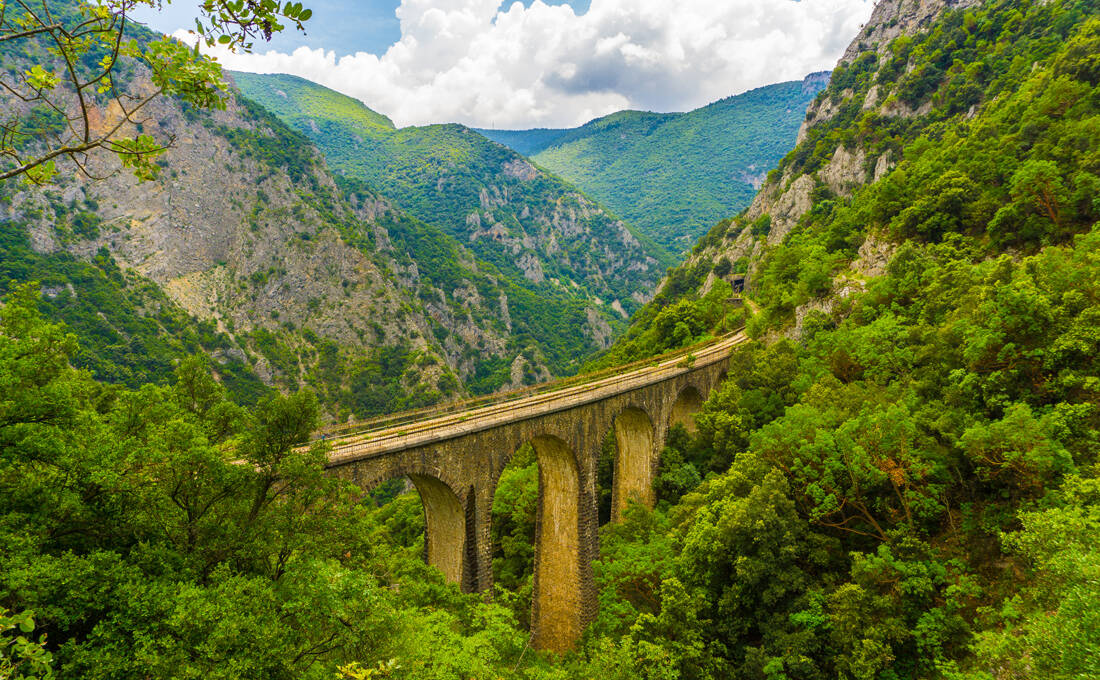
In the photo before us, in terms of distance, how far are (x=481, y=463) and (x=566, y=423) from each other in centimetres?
607

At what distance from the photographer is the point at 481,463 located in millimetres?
22281

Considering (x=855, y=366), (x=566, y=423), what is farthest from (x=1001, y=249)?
(x=566, y=423)

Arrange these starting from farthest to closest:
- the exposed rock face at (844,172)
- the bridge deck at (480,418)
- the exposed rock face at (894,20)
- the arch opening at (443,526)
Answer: the exposed rock face at (894,20)
the exposed rock face at (844,172)
the arch opening at (443,526)
the bridge deck at (480,418)

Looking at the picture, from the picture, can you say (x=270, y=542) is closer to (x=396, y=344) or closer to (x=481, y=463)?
(x=481, y=463)

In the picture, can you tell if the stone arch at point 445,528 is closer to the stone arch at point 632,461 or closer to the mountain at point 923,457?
the mountain at point 923,457

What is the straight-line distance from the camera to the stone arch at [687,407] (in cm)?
3909

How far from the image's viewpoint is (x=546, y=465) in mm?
28375

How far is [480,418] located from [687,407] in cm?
2268

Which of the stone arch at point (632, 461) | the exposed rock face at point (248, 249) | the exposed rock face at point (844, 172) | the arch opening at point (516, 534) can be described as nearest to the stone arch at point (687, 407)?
the stone arch at point (632, 461)

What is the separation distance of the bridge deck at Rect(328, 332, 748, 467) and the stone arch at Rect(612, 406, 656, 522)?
11.1 ft

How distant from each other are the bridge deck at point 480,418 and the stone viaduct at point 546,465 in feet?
0.18

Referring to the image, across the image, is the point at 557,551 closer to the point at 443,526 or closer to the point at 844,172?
the point at 443,526

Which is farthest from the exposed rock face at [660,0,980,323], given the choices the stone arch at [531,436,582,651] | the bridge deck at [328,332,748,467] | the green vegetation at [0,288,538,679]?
the green vegetation at [0,288,538,679]

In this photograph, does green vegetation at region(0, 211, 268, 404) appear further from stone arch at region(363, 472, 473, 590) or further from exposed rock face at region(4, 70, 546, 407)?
stone arch at region(363, 472, 473, 590)
